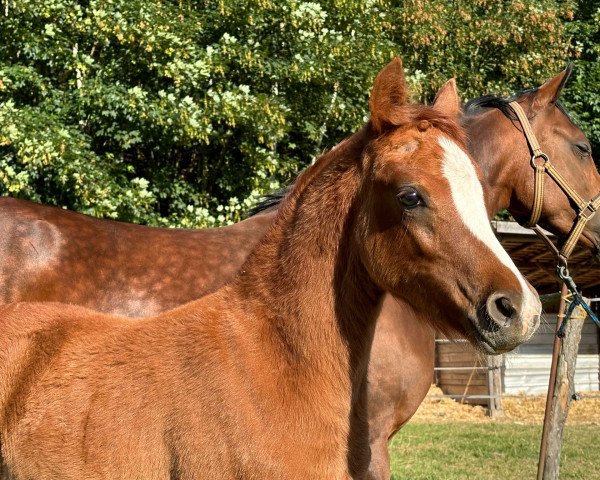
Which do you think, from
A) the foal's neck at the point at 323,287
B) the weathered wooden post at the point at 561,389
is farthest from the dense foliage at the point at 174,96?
the foal's neck at the point at 323,287

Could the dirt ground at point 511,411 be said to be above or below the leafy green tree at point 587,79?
below

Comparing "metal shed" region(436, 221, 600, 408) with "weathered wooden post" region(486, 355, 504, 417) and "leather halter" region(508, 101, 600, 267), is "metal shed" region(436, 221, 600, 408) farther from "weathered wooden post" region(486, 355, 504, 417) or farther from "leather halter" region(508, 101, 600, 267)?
"leather halter" region(508, 101, 600, 267)

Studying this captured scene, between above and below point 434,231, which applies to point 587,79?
below

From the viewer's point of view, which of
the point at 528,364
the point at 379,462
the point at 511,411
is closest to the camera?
the point at 379,462

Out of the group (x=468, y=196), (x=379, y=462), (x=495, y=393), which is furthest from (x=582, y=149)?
(x=495, y=393)

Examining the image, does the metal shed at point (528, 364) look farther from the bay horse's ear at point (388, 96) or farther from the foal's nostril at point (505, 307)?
the foal's nostril at point (505, 307)

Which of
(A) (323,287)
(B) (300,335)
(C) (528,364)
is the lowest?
(C) (528,364)

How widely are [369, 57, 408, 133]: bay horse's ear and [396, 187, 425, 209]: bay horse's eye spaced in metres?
0.28

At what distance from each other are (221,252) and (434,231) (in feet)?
9.06

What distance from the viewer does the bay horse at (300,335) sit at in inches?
99.3

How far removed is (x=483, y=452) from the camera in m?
9.55

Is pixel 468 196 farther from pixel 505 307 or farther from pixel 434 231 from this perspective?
pixel 505 307

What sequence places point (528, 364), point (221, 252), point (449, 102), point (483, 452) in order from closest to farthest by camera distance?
point (449, 102)
point (221, 252)
point (483, 452)
point (528, 364)

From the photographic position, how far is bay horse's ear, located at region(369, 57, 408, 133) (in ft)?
8.98
